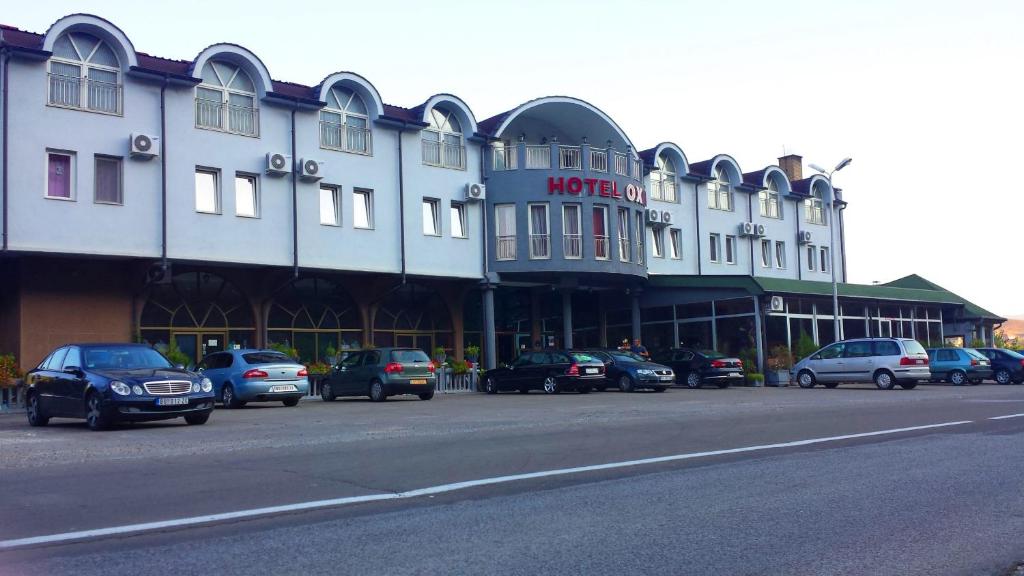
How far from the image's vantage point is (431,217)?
35.2 meters

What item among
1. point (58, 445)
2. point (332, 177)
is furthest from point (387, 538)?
point (332, 177)

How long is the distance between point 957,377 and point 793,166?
20.6 metres

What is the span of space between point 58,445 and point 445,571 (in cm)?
986

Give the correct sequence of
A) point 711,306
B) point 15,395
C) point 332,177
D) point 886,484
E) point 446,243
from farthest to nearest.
→ point 711,306
point 446,243
point 332,177
point 15,395
point 886,484

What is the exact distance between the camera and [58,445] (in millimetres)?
13695

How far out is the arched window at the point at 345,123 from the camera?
32.5 m

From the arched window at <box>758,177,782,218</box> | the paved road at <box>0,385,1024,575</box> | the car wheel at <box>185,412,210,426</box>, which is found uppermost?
the arched window at <box>758,177,782,218</box>

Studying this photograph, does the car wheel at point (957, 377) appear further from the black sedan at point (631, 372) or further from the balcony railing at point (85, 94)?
the balcony railing at point (85, 94)

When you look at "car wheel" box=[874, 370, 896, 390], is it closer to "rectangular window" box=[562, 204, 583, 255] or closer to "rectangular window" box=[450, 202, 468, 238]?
"rectangular window" box=[562, 204, 583, 255]

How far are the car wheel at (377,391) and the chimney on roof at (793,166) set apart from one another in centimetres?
3433

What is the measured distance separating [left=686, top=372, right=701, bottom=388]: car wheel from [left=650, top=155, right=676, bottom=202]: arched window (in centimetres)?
1075

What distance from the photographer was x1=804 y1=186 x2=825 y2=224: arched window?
5191cm

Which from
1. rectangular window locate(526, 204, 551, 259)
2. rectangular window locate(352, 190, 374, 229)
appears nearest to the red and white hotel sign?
rectangular window locate(526, 204, 551, 259)

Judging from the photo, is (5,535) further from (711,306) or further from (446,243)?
(711,306)
